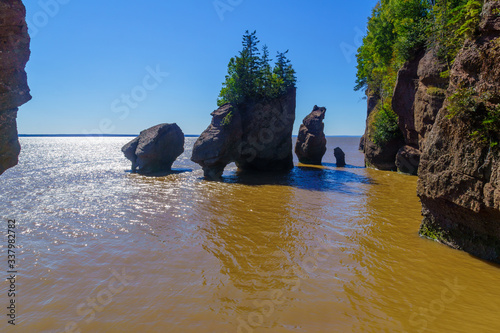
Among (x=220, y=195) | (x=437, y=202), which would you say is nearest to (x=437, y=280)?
(x=437, y=202)

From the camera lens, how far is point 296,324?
166 inches

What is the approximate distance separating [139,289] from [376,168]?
25.8 m

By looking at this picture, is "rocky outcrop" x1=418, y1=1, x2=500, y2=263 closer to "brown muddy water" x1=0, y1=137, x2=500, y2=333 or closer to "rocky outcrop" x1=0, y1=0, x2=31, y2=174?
"brown muddy water" x1=0, y1=137, x2=500, y2=333

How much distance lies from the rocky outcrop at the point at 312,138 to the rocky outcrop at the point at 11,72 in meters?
29.2

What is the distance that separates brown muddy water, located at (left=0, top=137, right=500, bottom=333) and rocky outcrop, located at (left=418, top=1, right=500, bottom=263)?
2.24ft

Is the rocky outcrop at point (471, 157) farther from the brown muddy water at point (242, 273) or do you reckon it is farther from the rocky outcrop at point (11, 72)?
the rocky outcrop at point (11, 72)

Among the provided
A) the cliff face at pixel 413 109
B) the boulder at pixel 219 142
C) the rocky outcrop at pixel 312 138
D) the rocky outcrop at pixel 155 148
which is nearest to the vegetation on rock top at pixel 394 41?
the cliff face at pixel 413 109

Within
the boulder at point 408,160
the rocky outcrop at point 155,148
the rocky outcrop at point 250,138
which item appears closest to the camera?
the rocky outcrop at point 250,138

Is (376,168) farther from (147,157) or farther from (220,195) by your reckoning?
(147,157)

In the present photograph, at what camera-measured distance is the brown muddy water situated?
4336 mm

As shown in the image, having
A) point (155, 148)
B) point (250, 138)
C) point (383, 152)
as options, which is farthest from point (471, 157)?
point (155, 148)

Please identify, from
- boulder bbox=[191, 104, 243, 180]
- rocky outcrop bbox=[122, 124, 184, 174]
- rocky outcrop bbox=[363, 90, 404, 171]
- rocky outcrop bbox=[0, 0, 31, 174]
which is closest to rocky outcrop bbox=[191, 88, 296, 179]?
boulder bbox=[191, 104, 243, 180]

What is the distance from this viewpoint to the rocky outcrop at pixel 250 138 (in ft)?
65.3

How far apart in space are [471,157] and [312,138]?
2566 cm
